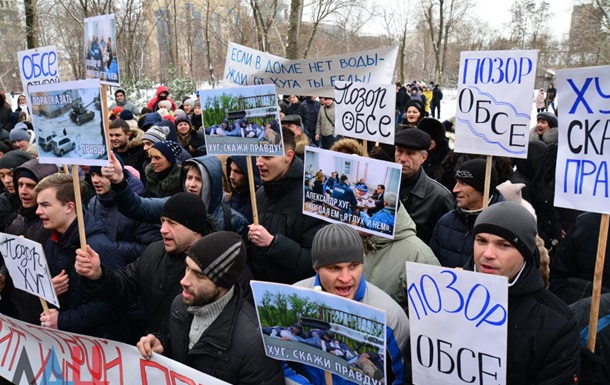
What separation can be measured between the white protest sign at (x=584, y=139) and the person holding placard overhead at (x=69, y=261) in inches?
106

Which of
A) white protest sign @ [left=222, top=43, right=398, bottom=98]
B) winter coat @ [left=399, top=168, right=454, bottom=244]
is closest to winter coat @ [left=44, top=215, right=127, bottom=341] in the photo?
white protest sign @ [left=222, top=43, right=398, bottom=98]

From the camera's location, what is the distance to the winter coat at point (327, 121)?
11.3 meters

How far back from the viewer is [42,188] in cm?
340

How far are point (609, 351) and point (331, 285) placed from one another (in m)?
1.30

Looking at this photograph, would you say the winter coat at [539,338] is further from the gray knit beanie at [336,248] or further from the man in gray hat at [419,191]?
the man in gray hat at [419,191]

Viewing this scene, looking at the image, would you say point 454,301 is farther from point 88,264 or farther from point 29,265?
point 29,265

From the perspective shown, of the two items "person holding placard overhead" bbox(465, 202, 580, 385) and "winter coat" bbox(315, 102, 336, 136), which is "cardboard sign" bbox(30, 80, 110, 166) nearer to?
"person holding placard overhead" bbox(465, 202, 580, 385)

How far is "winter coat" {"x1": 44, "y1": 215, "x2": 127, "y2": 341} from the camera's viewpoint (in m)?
3.23

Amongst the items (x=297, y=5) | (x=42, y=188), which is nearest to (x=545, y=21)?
(x=297, y=5)

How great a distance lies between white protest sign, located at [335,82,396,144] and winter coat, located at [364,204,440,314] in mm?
1179

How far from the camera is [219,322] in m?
2.46

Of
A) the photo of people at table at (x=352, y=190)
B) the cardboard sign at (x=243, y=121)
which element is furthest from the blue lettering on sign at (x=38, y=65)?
the photo of people at table at (x=352, y=190)

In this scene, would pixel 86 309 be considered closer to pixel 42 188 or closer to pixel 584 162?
pixel 42 188

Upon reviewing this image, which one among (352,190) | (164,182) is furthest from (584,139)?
(164,182)
